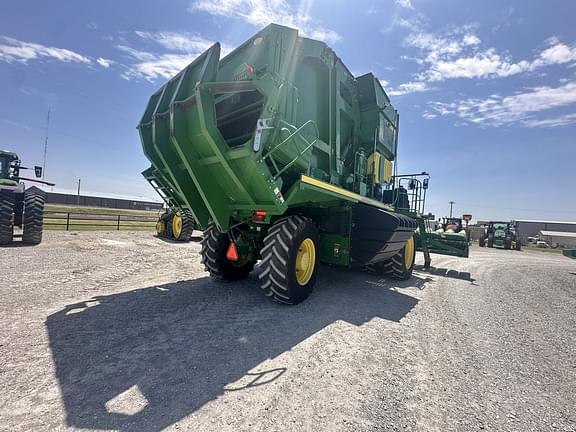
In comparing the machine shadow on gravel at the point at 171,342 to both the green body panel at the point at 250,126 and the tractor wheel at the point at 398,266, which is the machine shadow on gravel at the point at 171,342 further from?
the tractor wheel at the point at 398,266

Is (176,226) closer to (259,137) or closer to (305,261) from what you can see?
(305,261)

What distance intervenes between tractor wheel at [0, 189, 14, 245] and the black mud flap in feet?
34.2

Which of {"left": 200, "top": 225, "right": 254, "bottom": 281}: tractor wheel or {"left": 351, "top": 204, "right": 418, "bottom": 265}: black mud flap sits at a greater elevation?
{"left": 351, "top": 204, "right": 418, "bottom": 265}: black mud flap

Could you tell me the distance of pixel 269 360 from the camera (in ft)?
9.24

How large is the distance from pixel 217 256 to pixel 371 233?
320cm

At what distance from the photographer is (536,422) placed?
2.11 m

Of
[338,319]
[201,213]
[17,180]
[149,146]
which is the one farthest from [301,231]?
[17,180]

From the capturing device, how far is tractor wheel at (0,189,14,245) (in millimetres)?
8602

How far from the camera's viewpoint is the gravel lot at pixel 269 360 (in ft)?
6.67

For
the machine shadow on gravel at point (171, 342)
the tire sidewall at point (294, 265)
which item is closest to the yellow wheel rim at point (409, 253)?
the machine shadow on gravel at point (171, 342)

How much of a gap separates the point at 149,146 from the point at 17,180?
899cm

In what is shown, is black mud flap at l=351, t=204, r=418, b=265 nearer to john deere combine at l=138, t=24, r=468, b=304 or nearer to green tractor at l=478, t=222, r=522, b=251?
john deere combine at l=138, t=24, r=468, b=304

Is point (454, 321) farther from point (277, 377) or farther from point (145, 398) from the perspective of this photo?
point (145, 398)

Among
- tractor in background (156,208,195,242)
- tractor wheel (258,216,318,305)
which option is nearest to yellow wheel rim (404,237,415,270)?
tractor wheel (258,216,318,305)
